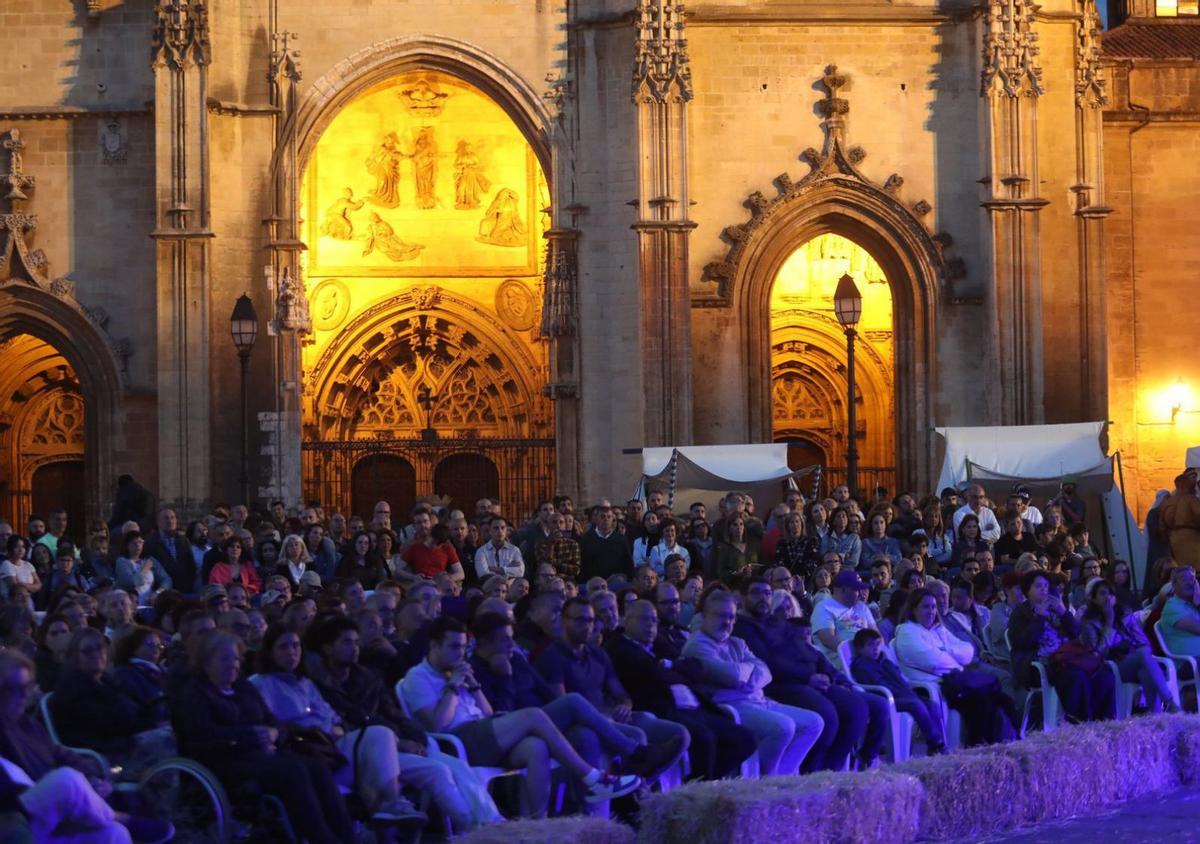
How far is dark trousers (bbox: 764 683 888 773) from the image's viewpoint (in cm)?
1342

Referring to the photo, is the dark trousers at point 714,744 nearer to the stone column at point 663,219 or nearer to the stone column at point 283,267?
the stone column at point 663,219

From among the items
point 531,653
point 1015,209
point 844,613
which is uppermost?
point 1015,209

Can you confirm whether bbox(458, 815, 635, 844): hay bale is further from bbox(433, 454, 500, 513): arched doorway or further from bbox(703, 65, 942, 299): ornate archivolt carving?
bbox(433, 454, 500, 513): arched doorway

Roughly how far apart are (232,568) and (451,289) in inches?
553

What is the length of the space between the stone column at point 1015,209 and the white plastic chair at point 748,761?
47.4ft

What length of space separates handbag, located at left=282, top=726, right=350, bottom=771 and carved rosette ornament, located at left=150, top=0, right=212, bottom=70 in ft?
54.2

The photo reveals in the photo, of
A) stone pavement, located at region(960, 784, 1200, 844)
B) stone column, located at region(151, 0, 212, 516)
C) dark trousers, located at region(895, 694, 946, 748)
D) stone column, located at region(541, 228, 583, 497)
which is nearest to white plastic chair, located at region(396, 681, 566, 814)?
stone pavement, located at region(960, 784, 1200, 844)

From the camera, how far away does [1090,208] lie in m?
27.5

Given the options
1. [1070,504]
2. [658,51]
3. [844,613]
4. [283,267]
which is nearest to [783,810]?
[844,613]

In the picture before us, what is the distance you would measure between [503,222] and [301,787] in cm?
2153

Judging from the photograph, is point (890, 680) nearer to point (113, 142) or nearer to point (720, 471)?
point (720, 471)

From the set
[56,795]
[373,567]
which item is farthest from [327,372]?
[56,795]

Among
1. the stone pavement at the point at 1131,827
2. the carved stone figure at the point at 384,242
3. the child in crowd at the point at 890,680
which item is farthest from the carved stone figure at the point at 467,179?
the stone pavement at the point at 1131,827

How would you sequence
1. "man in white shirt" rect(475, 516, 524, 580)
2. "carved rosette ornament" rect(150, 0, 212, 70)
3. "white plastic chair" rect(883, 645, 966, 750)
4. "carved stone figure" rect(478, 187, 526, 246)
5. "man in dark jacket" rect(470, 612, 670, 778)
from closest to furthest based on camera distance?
"man in dark jacket" rect(470, 612, 670, 778)
"white plastic chair" rect(883, 645, 966, 750)
"man in white shirt" rect(475, 516, 524, 580)
"carved rosette ornament" rect(150, 0, 212, 70)
"carved stone figure" rect(478, 187, 526, 246)
